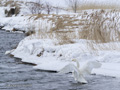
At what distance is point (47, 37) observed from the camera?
1272 centimetres

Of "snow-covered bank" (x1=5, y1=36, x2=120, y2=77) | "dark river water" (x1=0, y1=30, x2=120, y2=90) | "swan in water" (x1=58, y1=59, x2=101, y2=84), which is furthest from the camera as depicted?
"snow-covered bank" (x1=5, y1=36, x2=120, y2=77)

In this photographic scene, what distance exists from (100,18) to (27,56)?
134 inches

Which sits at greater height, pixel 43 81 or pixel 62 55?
pixel 62 55

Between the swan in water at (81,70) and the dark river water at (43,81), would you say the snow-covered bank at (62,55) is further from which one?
the swan in water at (81,70)

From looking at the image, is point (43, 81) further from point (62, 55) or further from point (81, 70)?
point (62, 55)

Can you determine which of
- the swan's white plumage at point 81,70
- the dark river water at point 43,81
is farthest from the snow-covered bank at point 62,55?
the swan's white plumage at point 81,70

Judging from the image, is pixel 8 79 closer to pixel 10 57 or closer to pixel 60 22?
pixel 10 57

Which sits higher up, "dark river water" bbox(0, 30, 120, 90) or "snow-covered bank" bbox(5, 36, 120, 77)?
"snow-covered bank" bbox(5, 36, 120, 77)

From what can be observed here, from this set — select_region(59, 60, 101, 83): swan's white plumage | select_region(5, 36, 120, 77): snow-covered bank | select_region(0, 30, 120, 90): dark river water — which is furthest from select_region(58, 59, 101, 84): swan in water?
select_region(5, 36, 120, 77): snow-covered bank

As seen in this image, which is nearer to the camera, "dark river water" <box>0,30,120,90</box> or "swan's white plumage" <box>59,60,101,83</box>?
"dark river water" <box>0,30,120,90</box>

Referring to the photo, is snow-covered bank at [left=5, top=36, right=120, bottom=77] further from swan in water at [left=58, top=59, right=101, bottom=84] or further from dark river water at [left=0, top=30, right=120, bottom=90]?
swan in water at [left=58, top=59, right=101, bottom=84]

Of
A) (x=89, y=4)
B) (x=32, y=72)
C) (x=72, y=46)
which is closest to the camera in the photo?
(x=32, y=72)

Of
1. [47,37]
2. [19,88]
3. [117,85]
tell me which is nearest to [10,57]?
[47,37]

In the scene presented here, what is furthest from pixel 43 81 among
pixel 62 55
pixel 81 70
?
pixel 62 55
